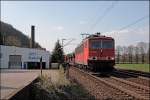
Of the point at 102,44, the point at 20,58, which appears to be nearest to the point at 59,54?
the point at 20,58

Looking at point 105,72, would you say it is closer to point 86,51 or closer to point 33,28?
point 86,51

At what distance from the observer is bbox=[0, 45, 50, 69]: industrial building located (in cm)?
6166

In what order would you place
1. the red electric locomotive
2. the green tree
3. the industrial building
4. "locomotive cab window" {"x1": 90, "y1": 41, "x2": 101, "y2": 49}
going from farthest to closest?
1. the industrial building
2. the green tree
3. "locomotive cab window" {"x1": 90, "y1": 41, "x2": 101, "y2": 49}
4. the red electric locomotive

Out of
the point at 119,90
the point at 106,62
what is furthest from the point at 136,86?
the point at 106,62

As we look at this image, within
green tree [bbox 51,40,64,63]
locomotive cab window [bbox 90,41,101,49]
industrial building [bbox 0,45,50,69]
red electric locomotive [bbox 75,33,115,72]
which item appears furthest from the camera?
industrial building [bbox 0,45,50,69]

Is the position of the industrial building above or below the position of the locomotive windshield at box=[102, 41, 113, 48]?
below

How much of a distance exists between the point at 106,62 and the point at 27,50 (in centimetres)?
3693

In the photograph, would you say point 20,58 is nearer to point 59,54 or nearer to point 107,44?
point 59,54

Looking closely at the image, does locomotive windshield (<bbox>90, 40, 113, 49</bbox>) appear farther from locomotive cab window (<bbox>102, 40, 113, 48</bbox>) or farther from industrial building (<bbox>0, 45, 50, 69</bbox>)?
industrial building (<bbox>0, 45, 50, 69</bbox>)

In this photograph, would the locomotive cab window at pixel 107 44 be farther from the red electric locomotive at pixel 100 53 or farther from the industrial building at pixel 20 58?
the industrial building at pixel 20 58

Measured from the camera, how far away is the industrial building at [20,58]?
202ft

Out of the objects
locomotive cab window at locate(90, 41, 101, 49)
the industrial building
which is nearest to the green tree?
the industrial building

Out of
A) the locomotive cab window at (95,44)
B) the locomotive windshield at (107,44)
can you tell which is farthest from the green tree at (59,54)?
the locomotive windshield at (107,44)

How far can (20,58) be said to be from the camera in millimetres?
64688
